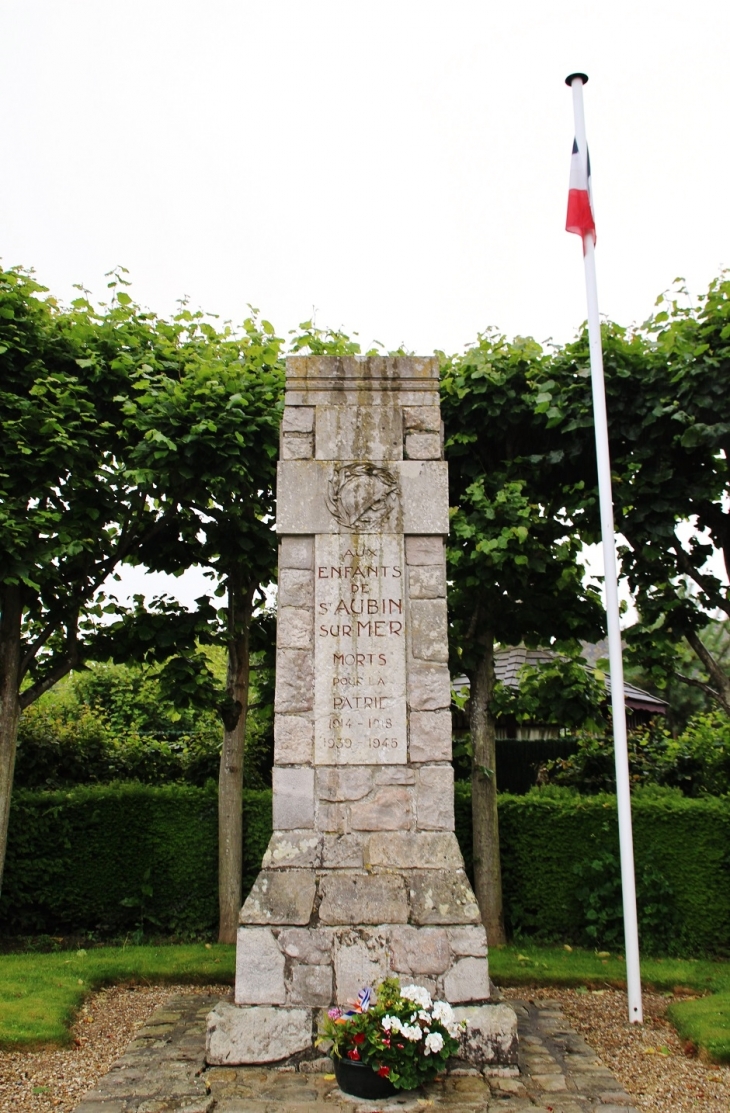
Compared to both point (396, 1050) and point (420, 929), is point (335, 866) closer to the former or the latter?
point (420, 929)

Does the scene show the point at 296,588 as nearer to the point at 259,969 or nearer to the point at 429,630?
the point at 429,630

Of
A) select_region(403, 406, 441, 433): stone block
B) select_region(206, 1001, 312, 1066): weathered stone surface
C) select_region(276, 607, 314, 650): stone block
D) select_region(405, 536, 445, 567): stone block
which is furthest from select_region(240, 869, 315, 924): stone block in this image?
select_region(403, 406, 441, 433): stone block

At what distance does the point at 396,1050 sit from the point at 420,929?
855 millimetres

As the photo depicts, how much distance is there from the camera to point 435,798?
598 cm

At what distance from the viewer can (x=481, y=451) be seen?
31.8 feet

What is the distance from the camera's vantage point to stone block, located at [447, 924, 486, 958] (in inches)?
221

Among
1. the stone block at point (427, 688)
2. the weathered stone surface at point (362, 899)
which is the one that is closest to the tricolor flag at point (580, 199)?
the stone block at point (427, 688)

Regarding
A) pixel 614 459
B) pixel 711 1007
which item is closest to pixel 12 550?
pixel 614 459

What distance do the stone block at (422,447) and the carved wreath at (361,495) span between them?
0.24m

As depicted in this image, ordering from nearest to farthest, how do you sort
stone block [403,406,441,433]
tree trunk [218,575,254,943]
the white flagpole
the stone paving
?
the stone paving, stone block [403,406,441,433], the white flagpole, tree trunk [218,575,254,943]

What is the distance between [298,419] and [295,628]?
155 centimetres

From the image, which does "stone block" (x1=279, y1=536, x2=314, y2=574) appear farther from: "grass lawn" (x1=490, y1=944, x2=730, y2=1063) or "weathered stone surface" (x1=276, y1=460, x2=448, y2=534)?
"grass lawn" (x1=490, y1=944, x2=730, y2=1063)

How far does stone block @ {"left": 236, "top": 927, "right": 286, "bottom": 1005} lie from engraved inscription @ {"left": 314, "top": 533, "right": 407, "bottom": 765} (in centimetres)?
115

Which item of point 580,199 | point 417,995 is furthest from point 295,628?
point 580,199
